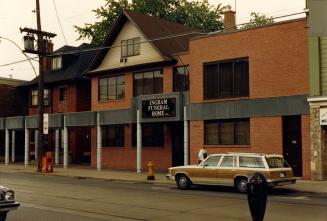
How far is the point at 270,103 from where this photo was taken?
2394 centimetres

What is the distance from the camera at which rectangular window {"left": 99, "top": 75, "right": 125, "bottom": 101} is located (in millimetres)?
33500

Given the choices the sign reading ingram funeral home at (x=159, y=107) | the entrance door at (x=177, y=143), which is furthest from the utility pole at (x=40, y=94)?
the entrance door at (x=177, y=143)

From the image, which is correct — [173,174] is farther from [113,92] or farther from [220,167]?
[113,92]

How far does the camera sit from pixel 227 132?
2597 centimetres

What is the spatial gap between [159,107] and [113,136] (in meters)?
6.95

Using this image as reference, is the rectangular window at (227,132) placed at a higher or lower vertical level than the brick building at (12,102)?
lower

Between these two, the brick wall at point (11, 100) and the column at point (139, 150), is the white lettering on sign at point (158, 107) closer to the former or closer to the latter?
the column at point (139, 150)

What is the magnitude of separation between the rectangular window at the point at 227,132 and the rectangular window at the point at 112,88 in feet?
28.4

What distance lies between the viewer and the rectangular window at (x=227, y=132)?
25172 millimetres

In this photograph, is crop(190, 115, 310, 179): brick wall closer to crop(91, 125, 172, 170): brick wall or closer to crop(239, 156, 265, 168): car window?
crop(239, 156, 265, 168): car window

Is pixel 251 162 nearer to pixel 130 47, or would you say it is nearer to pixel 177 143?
pixel 177 143

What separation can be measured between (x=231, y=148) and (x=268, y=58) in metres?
5.06

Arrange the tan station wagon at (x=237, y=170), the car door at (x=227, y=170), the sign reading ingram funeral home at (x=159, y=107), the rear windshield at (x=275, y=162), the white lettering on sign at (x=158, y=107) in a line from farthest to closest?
1. the white lettering on sign at (x=158, y=107)
2. the sign reading ingram funeral home at (x=159, y=107)
3. the car door at (x=227, y=170)
4. the rear windshield at (x=275, y=162)
5. the tan station wagon at (x=237, y=170)

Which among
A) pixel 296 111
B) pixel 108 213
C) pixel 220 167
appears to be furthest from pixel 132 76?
pixel 108 213
